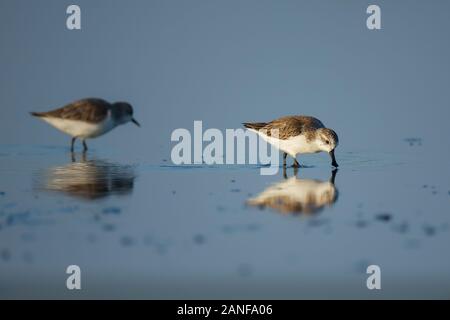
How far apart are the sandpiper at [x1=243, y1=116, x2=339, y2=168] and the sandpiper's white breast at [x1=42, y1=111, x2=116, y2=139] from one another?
11.9 ft

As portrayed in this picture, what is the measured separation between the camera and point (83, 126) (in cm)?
1444

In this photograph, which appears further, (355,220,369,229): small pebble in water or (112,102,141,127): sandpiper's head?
(112,102,141,127): sandpiper's head

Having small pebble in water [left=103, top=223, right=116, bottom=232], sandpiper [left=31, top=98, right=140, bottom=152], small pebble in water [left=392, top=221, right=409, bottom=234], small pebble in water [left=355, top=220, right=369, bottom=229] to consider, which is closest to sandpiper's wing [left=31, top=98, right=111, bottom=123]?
sandpiper [left=31, top=98, right=140, bottom=152]

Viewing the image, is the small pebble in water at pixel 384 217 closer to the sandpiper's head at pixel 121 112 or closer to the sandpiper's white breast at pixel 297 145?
the sandpiper's white breast at pixel 297 145

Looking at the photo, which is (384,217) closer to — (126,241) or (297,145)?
(126,241)

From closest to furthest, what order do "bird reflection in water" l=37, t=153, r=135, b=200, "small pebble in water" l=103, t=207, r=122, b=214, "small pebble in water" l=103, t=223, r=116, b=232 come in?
"small pebble in water" l=103, t=223, r=116, b=232 < "small pebble in water" l=103, t=207, r=122, b=214 < "bird reflection in water" l=37, t=153, r=135, b=200

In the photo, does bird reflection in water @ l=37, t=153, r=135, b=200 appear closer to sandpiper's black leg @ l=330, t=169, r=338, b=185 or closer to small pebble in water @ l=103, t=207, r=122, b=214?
small pebble in water @ l=103, t=207, r=122, b=214

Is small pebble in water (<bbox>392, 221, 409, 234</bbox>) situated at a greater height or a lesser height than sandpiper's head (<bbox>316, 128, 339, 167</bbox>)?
lesser

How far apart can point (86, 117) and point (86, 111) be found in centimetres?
13

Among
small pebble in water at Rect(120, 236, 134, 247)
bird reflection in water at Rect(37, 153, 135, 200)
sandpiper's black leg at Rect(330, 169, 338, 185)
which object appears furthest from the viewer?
sandpiper's black leg at Rect(330, 169, 338, 185)

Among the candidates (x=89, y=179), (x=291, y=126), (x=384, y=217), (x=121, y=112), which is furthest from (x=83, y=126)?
(x=384, y=217)

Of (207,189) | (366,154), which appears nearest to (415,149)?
(366,154)

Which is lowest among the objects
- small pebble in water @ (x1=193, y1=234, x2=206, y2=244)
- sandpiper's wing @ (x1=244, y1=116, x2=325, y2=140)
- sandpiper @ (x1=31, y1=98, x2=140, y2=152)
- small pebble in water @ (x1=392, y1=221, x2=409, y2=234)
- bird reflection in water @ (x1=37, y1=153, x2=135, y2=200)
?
small pebble in water @ (x1=193, y1=234, x2=206, y2=244)

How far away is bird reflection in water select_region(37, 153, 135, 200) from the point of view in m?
9.95
